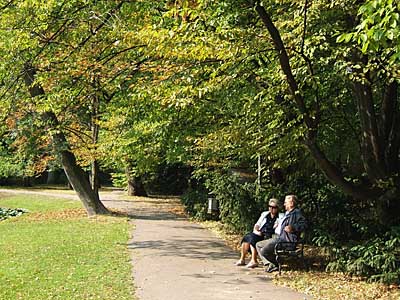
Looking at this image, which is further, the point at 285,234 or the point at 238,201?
the point at 238,201

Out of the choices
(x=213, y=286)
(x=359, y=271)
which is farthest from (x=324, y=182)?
(x=213, y=286)

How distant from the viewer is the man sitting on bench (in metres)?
9.05

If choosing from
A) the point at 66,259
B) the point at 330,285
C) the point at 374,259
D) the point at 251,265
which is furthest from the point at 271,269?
the point at 66,259

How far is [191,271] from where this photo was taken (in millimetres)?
9117

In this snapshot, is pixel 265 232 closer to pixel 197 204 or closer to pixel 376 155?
pixel 376 155

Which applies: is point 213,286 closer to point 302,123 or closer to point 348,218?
point 302,123

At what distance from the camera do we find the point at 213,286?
796 cm

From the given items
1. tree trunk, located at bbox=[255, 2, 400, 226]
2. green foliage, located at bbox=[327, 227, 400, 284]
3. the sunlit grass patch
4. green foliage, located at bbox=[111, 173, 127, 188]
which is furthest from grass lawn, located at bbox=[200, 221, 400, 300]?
green foliage, located at bbox=[111, 173, 127, 188]

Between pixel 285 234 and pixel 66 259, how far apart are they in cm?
439

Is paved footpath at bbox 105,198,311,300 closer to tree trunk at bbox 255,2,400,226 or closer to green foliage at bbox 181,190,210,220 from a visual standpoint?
tree trunk at bbox 255,2,400,226

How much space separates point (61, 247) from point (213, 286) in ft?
17.3

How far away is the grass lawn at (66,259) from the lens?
779 centimetres

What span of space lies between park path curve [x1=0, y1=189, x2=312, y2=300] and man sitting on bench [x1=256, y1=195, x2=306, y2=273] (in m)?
0.26

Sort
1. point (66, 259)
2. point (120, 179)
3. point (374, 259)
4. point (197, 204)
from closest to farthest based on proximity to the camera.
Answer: point (374, 259) < point (66, 259) < point (197, 204) < point (120, 179)
